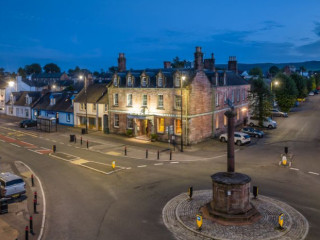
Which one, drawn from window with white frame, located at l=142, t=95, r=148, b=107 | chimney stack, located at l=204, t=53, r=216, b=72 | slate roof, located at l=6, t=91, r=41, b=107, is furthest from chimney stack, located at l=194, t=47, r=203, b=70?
slate roof, located at l=6, t=91, r=41, b=107

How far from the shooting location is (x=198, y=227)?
1526cm

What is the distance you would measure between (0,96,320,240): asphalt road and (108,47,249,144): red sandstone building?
7.68 metres

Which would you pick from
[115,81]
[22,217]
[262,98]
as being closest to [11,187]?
[22,217]

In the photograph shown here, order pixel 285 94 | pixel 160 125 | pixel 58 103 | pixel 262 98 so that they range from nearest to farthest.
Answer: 1. pixel 160 125
2. pixel 262 98
3. pixel 58 103
4. pixel 285 94

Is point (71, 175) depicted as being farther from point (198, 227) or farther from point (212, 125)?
point (212, 125)

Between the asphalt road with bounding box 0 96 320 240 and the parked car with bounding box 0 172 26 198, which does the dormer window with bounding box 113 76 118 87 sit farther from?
the parked car with bounding box 0 172 26 198

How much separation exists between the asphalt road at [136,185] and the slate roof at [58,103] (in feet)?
67.3

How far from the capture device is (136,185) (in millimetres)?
22125

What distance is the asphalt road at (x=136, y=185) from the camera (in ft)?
51.8

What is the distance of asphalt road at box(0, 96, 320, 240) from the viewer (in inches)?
622

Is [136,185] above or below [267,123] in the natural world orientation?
below

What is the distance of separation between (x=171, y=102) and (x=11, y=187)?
2334 centimetres

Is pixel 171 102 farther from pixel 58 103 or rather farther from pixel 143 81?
pixel 58 103

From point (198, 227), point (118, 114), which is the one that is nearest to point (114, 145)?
point (118, 114)
